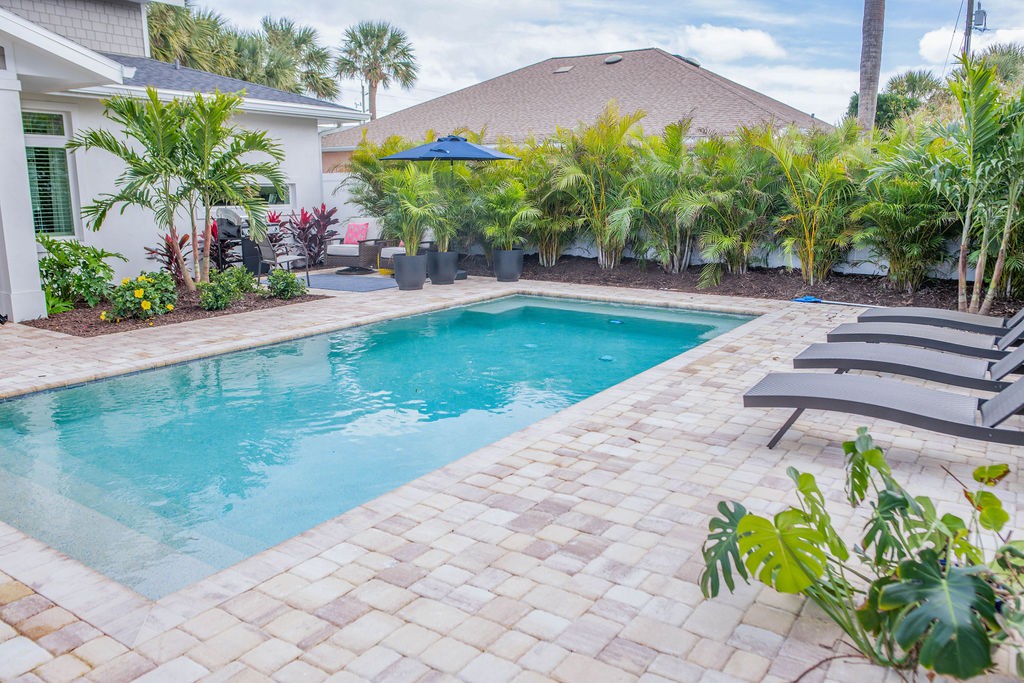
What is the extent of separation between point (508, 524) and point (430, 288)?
9.16 m

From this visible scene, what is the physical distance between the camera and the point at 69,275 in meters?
9.91

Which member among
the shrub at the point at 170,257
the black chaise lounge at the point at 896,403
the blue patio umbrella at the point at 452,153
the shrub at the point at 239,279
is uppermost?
the blue patio umbrella at the point at 452,153

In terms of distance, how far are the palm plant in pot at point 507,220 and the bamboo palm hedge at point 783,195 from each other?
80 mm

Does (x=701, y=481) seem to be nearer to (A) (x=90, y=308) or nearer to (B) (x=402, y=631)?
(B) (x=402, y=631)

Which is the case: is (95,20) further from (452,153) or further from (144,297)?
(144,297)

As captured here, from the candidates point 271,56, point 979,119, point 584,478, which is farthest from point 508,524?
point 271,56

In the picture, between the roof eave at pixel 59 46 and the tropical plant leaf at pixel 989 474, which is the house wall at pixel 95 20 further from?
the tropical plant leaf at pixel 989 474

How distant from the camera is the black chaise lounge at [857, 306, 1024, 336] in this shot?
21.8 ft

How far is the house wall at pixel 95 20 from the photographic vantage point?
12.9m

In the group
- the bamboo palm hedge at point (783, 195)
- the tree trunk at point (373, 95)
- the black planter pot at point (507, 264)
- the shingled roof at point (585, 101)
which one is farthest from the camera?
the tree trunk at point (373, 95)

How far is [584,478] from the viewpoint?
4359 millimetres

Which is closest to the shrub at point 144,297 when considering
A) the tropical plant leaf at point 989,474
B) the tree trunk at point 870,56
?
the tropical plant leaf at point 989,474

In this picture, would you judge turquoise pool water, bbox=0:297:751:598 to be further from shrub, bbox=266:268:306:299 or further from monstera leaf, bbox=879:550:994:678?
monstera leaf, bbox=879:550:994:678

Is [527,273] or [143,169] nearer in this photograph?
[143,169]
